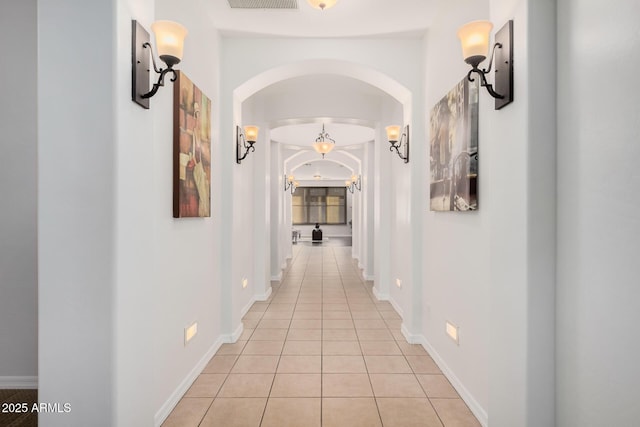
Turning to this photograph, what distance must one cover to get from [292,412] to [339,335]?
1910 millimetres

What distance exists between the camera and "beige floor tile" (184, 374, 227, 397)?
315cm

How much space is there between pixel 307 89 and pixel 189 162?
152 inches

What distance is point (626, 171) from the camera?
1492mm

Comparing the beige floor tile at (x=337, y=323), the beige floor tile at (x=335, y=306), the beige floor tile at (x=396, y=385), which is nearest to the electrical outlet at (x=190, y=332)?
the beige floor tile at (x=396, y=385)

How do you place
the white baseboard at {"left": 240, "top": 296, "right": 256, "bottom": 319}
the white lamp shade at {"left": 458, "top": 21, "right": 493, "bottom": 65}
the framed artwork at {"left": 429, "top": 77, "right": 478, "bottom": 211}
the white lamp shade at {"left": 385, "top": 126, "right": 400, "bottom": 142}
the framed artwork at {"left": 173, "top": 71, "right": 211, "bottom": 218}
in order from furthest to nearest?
the white baseboard at {"left": 240, "top": 296, "right": 256, "bottom": 319}, the white lamp shade at {"left": 385, "top": 126, "right": 400, "bottom": 142}, the framed artwork at {"left": 173, "top": 71, "right": 211, "bottom": 218}, the framed artwork at {"left": 429, "top": 77, "right": 478, "bottom": 211}, the white lamp shade at {"left": 458, "top": 21, "right": 493, "bottom": 65}

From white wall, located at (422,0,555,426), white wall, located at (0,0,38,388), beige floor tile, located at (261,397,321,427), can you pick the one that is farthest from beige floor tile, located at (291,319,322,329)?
white wall, located at (0,0,38,388)

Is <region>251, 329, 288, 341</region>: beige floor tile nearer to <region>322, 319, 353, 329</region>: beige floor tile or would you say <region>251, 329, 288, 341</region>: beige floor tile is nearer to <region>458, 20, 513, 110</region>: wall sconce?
<region>322, 319, 353, 329</region>: beige floor tile

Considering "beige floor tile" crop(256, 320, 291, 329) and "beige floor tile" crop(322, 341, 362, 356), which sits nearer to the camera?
"beige floor tile" crop(322, 341, 362, 356)

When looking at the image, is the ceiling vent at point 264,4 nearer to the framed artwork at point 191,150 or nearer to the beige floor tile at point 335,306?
the framed artwork at point 191,150

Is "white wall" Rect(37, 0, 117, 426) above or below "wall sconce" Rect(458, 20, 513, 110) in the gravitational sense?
below

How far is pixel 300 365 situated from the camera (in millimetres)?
3750

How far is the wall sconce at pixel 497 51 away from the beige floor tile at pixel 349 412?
7.70 feet

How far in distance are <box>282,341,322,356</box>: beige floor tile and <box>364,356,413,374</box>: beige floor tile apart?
0.59m

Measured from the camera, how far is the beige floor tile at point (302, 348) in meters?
4.09
